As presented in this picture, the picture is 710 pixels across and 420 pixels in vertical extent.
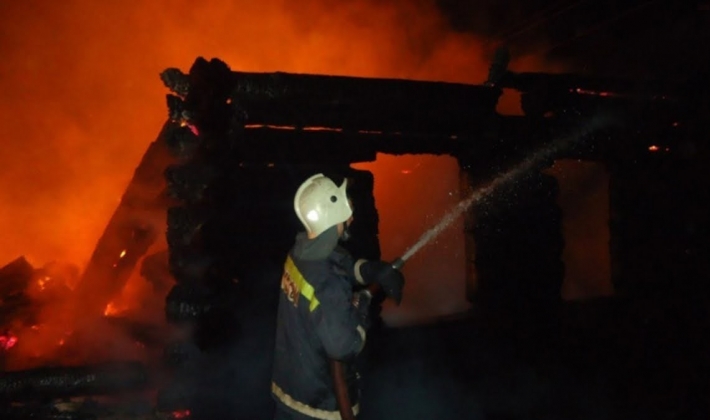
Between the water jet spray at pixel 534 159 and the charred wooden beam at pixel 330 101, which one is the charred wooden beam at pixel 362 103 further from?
the water jet spray at pixel 534 159

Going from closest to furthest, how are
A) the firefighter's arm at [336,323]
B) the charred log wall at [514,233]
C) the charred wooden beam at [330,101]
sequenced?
the firefighter's arm at [336,323]
the charred wooden beam at [330,101]
the charred log wall at [514,233]

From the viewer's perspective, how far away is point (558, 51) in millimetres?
11656

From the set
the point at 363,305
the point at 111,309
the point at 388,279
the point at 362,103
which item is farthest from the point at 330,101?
the point at 111,309

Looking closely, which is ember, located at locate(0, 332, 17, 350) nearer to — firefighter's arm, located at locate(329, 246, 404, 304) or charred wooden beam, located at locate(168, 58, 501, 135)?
charred wooden beam, located at locate(168, 58, 501, 135)

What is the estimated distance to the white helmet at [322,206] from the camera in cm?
365

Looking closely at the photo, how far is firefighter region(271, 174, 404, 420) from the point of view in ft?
11.0

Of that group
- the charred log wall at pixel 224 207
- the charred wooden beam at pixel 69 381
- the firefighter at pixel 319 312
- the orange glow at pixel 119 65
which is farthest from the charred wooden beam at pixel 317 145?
the orange glow at pixel 119 65

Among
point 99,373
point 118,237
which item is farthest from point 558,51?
point 99,373

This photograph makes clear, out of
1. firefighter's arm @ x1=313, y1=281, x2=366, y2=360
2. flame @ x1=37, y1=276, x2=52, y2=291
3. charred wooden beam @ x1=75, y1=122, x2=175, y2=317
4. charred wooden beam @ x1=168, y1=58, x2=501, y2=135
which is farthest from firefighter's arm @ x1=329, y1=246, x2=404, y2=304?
flame @ x1=37, y1=276, x2=52, y2=291

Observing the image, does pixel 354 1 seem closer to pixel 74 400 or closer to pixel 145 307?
pixel 145 307

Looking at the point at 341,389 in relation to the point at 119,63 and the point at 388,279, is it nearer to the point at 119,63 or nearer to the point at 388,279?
the point at 388,279

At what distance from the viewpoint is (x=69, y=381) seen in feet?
20.1

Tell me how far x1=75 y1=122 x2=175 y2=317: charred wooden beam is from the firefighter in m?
4.59

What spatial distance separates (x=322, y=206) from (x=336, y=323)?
30.3 inches
